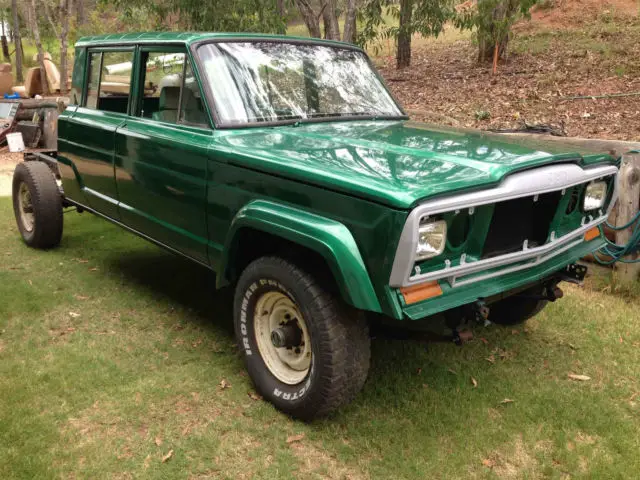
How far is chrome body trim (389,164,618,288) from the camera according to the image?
91.1 inches

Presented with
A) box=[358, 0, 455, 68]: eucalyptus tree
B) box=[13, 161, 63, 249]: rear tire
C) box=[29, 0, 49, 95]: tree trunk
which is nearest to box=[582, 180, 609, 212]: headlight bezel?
box=[13, 161, 63, 249]: rear tire

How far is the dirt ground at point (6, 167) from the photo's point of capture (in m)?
8.73

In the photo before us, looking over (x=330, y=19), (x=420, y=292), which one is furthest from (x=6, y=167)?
(x=420, y=292)

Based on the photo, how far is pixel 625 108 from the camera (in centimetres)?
727

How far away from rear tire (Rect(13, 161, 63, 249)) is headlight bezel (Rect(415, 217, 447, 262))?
13.2ft

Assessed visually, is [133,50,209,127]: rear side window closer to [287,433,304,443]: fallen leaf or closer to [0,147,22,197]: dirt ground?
[287,433,304,443]: fallen leaf

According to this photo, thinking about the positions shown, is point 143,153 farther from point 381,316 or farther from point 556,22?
point 556,22

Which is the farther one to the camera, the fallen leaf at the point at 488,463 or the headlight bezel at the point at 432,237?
the fallen leaf at the point at 488,463

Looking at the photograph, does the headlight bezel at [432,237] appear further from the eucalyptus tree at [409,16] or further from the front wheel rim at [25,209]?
the eucalyptus tree at [409,16]

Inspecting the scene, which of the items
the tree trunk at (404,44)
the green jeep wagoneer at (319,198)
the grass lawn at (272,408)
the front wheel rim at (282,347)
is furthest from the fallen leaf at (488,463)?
the tree trunk at (404,44)

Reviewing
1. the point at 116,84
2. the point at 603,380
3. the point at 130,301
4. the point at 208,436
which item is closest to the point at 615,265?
the point at 603,380

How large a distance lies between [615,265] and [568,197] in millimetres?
2100

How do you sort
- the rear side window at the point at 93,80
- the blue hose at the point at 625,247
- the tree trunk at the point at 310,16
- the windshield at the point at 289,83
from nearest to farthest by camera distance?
1. the windshield at the point at 289,83
2. the blue hose at the point at 625,247
3. the rear side window at the point at 93,80
4. the tree trunk at the point at 310,16

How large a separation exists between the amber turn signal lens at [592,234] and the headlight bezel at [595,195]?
14 centimetres
